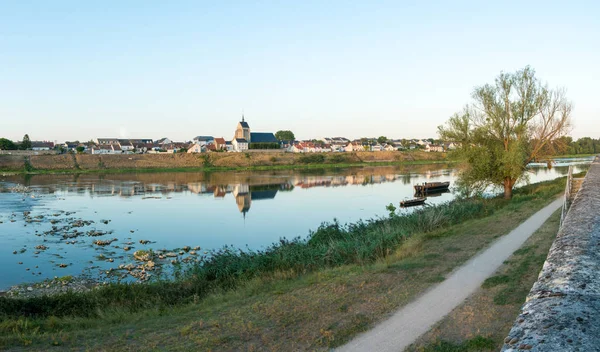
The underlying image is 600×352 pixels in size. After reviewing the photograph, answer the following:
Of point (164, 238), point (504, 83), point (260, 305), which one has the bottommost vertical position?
point (164, 238)

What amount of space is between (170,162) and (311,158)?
34723mm

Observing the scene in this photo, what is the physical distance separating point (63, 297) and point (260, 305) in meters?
6.72

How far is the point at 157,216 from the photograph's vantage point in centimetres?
3378

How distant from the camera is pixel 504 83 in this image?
30.7 meters

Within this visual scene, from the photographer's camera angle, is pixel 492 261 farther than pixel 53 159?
No

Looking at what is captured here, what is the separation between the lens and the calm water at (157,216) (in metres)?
21.7

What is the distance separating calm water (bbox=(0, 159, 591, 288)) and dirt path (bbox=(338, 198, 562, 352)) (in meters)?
13.4

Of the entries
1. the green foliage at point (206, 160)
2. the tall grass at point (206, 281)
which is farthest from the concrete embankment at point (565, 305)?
the green foliage at point (206, 160)

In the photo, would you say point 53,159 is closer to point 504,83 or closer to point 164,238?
point 164,238

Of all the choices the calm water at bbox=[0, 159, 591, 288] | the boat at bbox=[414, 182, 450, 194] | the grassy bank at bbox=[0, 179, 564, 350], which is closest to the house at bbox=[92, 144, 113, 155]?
the calm water at bbox=[0, 159, 591, 288]

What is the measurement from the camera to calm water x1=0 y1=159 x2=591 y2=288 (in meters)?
21.7

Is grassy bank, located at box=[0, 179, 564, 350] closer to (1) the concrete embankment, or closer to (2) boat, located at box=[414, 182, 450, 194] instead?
(1) the concrete embankment

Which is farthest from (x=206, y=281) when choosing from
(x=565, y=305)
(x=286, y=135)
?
(x=286, y=135)

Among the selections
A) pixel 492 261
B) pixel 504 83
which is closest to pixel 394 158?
pixel 504 83
